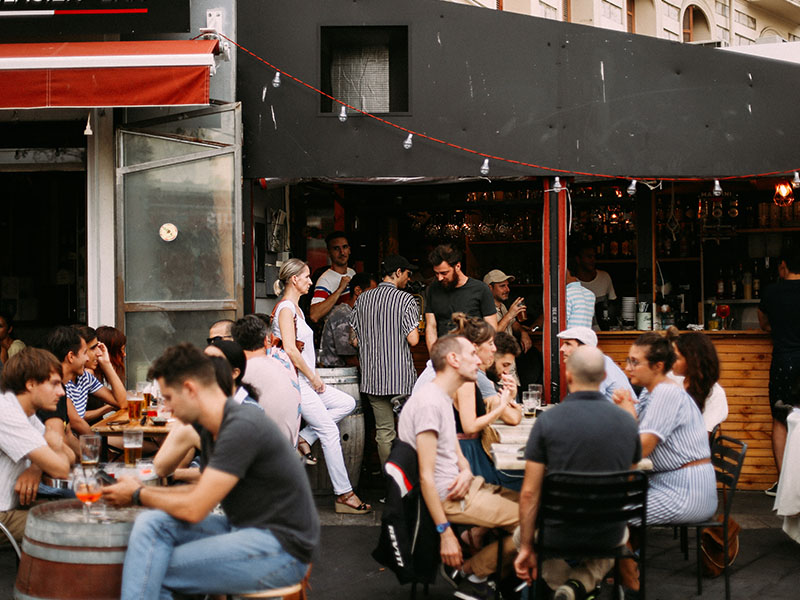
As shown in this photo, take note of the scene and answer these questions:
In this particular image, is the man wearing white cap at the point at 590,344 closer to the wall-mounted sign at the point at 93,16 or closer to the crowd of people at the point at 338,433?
the crowd of people at the point at 338,433

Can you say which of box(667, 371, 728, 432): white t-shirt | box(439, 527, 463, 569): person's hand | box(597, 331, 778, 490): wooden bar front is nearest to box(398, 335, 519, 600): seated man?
box(439, 527, 463, 569): person's hand

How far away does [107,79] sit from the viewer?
7117 mm

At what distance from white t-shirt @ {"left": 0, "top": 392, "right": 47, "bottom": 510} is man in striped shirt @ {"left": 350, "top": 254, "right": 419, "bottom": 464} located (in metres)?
3.42

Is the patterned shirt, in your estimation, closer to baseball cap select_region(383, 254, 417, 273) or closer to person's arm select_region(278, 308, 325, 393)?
baseball cap select_region(383, 254, 417, 273)

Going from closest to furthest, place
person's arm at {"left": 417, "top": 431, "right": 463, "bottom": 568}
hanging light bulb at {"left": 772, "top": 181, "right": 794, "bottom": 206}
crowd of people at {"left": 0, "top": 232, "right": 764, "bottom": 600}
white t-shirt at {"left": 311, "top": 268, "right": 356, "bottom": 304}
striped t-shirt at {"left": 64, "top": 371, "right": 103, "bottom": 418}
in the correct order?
crowd of people at {"left": 0, "top": 232, "right": 764, "bottom": 600} < person's arm at {"left": 417, "top": 431, "right": 463, "bottom": 568} < striped t-shirt at {"left": 64, "top": 371, "right": 103, "bottom": 418} < white t-shirt at {"left": 311, "top": 268, "right": 356, "bottom": 304} < hanging light bulb at {"left": 772, "top": 181, "right": 794, "bottom": 206}

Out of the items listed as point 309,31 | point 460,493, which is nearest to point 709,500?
point 460,493

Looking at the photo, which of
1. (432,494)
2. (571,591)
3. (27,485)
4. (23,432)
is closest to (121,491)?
(23,432)

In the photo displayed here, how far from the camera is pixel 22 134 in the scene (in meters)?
8.57

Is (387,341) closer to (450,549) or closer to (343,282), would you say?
(343,282)

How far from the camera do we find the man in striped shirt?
7684mm

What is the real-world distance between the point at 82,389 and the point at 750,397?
19.0 ft

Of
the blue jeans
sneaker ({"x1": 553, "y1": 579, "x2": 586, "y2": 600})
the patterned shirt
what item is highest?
the patterned shirt

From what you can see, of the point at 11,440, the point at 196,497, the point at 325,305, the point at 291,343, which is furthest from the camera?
the point at 325,305

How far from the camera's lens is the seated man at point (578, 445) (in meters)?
4.20
